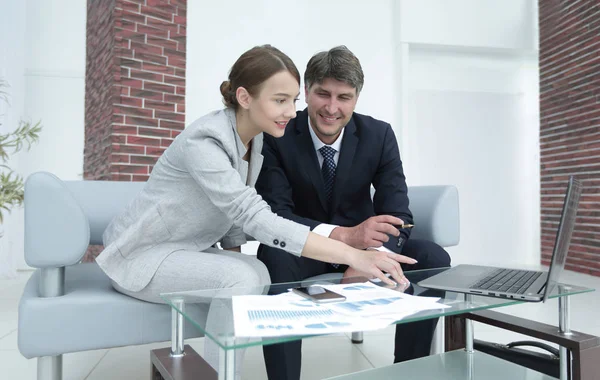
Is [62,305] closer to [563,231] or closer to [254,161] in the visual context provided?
[254,161]

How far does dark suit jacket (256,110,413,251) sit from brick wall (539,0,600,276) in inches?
131

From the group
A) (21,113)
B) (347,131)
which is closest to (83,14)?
(21,113)

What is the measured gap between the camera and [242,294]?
1.09 meters

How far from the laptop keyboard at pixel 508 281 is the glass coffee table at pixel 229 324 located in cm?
5

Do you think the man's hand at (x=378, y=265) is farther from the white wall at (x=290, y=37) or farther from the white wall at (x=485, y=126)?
the white wall at (x=485, y=126)

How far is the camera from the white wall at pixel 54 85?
447cm

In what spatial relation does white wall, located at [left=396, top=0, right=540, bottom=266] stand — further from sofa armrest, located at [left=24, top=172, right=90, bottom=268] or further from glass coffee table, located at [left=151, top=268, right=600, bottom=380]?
sofa armrest, located at [left=24, top=172, right=90, bottom=268]

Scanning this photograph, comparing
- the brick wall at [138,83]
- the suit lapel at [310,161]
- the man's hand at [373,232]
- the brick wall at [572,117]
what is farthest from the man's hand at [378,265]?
the brick wall at [572,117]

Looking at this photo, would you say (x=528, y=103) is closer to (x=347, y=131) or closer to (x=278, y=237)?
(x=347, y=131)

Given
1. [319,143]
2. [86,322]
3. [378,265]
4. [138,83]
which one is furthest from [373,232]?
[138,83]

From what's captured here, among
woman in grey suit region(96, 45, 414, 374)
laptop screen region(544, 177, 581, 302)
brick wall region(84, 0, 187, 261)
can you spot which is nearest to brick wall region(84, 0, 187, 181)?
brick wall region(84, 0, 187, 261)

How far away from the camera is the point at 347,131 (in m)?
1.85

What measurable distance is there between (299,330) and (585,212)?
14.9ft

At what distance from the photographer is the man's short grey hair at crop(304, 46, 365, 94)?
A: 167 centimetres
